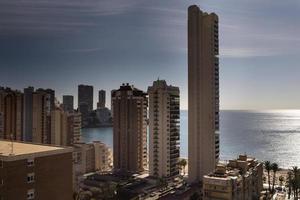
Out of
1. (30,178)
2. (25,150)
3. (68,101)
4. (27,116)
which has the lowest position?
(30,178)

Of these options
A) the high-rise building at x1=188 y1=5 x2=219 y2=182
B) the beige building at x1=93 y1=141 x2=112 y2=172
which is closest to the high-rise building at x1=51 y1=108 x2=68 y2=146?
the beige building at x1=93 y1=141 x2=112 y2=172

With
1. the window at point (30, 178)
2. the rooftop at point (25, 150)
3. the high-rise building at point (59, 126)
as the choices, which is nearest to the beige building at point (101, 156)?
the high-rise building at point (59, 126)

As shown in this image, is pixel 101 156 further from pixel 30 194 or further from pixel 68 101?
pixel 68 101

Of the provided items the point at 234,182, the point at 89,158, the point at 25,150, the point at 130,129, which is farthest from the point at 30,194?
the point at 89,158

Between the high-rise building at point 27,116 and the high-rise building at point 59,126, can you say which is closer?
the high-rise building at point 27,116

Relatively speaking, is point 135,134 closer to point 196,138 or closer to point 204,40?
point 196,138

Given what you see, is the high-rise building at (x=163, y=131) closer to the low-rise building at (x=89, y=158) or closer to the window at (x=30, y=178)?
the low-rise building at (x=89, y=158)
